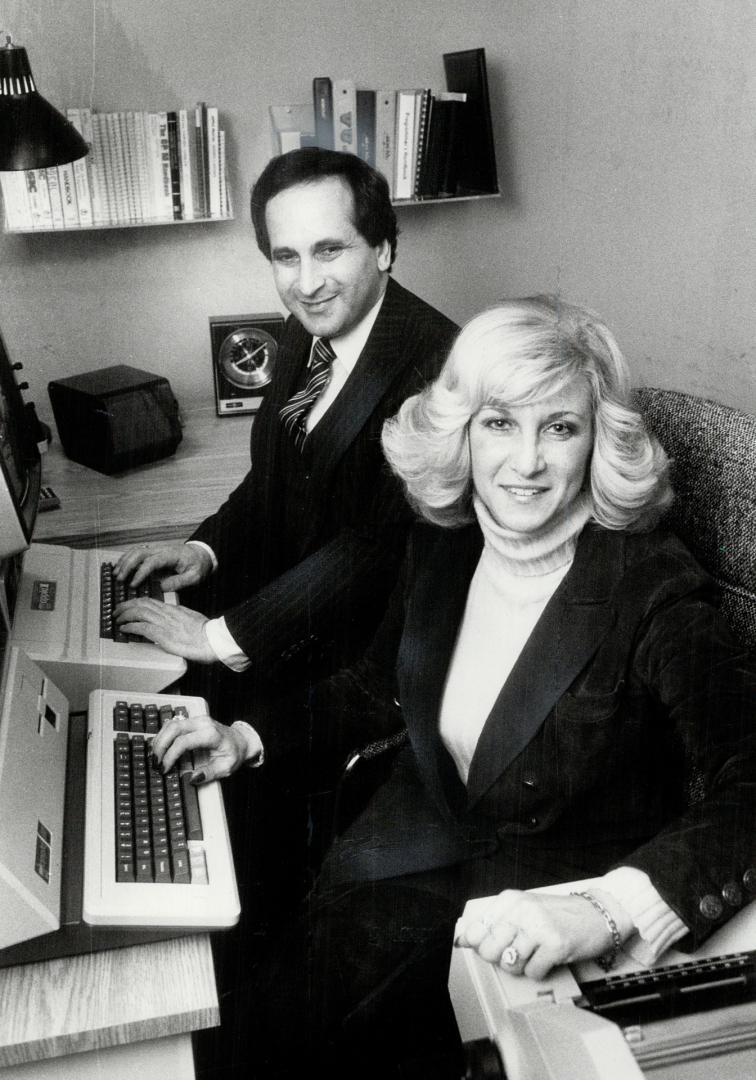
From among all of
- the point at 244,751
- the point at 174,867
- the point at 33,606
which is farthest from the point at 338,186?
the point at 174,867

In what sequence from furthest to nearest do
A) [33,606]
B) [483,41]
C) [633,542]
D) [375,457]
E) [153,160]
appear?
[483,41] < [153,160] < [375,457] < [33,606] < [633,542]

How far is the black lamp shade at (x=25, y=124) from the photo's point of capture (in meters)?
2.15

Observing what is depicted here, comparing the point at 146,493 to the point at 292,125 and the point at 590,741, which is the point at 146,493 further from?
the point at 590,741

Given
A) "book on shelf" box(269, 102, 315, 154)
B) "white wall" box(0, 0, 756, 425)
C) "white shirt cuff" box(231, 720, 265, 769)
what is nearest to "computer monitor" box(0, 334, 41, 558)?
"white shirt cuff" box(231, 720, 265, 769)

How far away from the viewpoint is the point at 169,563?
1.96m

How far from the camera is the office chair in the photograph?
1.27 metres

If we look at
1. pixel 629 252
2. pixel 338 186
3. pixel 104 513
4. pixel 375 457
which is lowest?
pixel 104 513

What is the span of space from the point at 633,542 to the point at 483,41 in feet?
7.39

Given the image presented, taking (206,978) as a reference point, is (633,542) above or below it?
above

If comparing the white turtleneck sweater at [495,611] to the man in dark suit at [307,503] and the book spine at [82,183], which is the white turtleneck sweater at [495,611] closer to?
the man in dark suit at [307,503]

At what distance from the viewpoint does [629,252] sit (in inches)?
96.4

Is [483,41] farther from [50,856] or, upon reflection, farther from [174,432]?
[50,856]

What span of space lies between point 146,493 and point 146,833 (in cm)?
133

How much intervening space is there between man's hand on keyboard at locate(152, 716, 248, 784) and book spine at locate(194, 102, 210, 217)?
1790mm
